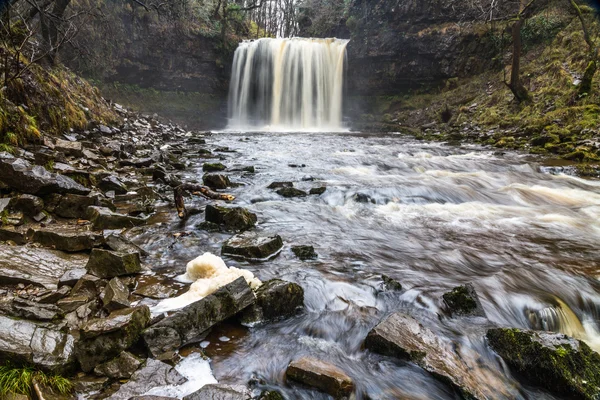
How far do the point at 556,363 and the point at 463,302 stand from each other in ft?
3.03

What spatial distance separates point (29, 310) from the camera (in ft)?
7.45

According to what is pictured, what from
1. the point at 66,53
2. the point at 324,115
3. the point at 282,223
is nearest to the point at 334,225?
the point at 282,223

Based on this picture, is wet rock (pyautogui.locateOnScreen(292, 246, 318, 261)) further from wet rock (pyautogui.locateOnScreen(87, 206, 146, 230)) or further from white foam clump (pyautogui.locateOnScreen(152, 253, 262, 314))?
wet rock (pyautogui.locateOnScreen(87, 206, 146, 230))

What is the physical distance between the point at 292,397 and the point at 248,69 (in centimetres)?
2842

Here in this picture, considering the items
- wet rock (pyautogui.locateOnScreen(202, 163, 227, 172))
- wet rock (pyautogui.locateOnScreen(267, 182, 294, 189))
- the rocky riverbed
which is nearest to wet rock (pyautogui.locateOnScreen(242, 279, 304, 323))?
the rocky riverbed

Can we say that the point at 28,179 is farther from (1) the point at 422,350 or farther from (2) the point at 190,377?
(1) the point at 422,350

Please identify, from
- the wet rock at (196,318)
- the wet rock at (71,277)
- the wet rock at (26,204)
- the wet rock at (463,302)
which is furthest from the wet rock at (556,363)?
the wet rock at (26,204)

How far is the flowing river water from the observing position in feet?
8.02

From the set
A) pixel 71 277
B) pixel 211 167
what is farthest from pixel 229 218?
pixel 211 167

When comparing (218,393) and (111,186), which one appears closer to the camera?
(218,393)

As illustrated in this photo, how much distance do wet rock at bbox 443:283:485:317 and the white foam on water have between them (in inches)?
86.3

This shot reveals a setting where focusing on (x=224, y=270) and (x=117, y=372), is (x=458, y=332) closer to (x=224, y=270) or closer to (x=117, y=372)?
(x=224, y=270)

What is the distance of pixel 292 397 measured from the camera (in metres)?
2.11

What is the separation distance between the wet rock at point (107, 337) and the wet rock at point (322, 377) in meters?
1.07
